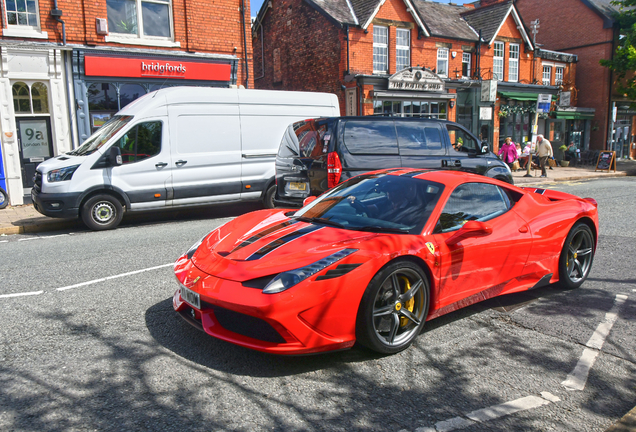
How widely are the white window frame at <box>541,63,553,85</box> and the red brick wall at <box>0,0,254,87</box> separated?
2198 centimetres

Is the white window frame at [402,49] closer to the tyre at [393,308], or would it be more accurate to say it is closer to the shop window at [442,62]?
the shop window at [442,62]

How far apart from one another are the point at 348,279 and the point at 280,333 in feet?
1.88

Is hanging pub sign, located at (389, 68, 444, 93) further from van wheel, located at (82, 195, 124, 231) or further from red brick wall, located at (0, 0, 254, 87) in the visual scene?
van wheel, located at (82, 195, 124, 231)

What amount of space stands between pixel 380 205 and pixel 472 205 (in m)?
0.85

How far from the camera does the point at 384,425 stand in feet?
9.01

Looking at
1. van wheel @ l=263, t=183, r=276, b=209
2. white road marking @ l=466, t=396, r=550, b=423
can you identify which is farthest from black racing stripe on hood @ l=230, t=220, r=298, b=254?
van wheel @ l=263, t=183, r=276, b=209

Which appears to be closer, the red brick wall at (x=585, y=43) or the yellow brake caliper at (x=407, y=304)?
the yellow brake caliper at (x=407, y=304)

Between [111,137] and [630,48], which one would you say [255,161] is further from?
[630,48]

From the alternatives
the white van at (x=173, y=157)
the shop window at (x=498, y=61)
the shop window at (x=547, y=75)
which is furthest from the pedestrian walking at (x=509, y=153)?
the white van at (x=173, y=157)

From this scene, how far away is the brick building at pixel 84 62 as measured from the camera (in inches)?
504

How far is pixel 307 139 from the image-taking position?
854 cm

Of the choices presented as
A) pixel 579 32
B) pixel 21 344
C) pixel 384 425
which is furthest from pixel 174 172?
pixel 579 32

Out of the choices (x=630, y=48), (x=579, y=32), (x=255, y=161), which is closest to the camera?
(x=255, y=161)

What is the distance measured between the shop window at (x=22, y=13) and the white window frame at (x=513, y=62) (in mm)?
24251
